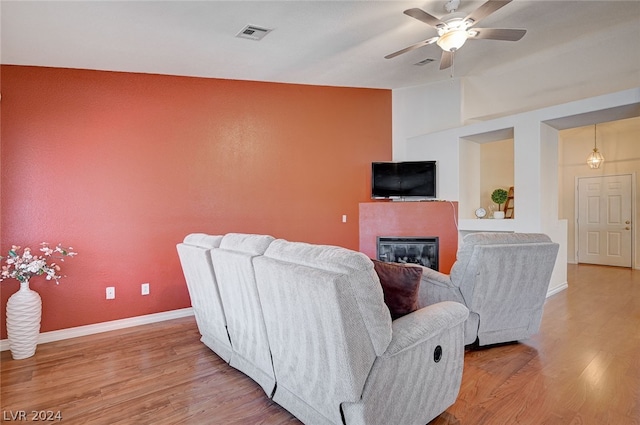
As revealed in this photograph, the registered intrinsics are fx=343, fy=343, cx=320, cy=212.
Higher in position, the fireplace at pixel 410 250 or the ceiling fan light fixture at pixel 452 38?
the ceiling fan light fixture at pixel 452 38

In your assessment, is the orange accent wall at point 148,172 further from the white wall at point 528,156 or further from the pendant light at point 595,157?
the pendant light at point 595,157

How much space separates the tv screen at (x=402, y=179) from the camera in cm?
515

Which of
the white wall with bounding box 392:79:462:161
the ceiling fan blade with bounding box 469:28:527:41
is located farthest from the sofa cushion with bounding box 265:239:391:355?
the white wall with bounding box 392:79:462:161

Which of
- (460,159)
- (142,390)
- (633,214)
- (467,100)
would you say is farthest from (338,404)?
(633,214)

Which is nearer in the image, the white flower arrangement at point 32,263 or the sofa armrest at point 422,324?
the sofa armrest at point 422,324

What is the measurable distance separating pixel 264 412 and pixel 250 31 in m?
3.00

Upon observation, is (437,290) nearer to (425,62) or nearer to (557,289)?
(425,62)

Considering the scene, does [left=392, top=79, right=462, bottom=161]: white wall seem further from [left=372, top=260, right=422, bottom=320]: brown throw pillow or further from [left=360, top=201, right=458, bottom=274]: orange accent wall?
[left=372, top=260, right=422, bottom=320]: brown throw pillow

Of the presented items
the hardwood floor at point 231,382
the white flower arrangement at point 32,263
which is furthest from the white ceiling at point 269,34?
the hardwood floor at point 231,382

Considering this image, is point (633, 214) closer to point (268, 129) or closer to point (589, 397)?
point (589, 397)

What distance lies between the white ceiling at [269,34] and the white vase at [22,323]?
209 centimetres

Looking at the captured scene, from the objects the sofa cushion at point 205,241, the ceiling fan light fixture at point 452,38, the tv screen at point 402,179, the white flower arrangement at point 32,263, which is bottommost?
the white flower arrangement at point 32,263

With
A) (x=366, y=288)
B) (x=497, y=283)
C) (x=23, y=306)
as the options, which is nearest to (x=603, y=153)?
(x=497, y=283)

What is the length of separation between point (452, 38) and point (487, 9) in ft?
1.18
